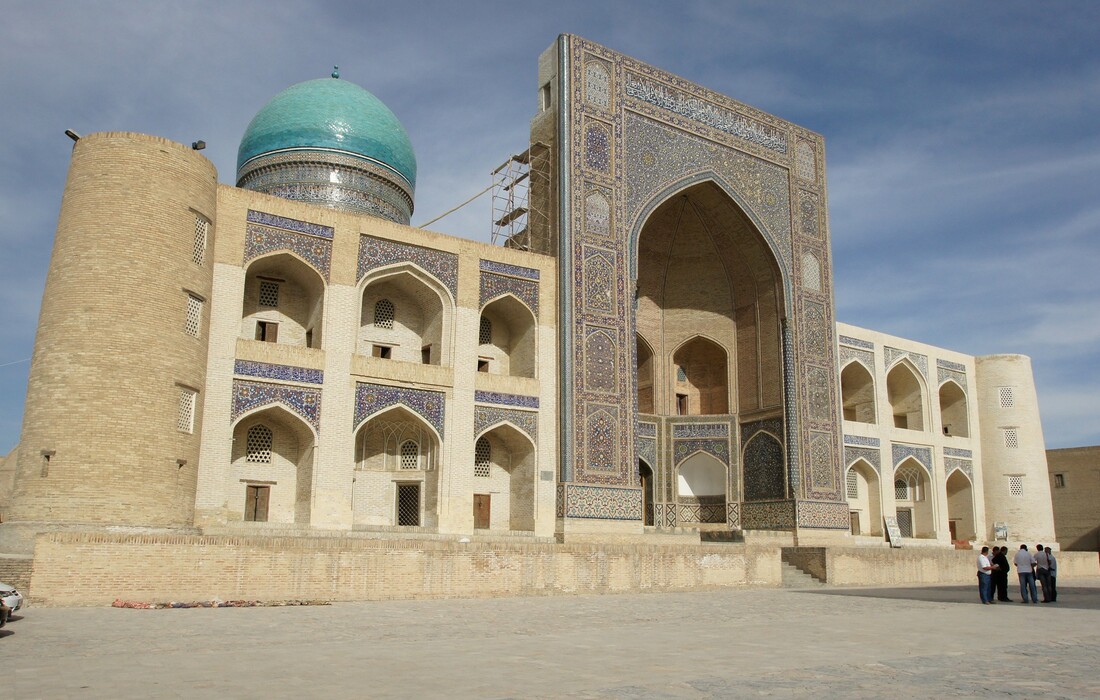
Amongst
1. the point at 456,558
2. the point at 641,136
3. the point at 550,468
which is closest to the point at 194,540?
the point at 456,558

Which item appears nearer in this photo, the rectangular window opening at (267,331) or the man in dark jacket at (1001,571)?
the man in dark jacket at (1001,571)

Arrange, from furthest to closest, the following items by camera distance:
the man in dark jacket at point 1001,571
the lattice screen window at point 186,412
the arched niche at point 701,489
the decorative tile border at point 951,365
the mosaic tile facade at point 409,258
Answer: the decorative tile border at point 951,365 → the arched niche at point 701,489 → the mosaic tile facade at point 409,258 → the lattice screen window at point 186,412 → the man in dark jacket at point 1001,571

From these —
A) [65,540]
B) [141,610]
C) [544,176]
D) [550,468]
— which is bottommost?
[141,610]

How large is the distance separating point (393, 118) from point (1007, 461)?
1683 centimetres

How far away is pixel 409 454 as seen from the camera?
47.8 ft

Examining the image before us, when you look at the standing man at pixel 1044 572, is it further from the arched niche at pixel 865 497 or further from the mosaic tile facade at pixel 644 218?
the arched niche at pixel 865 497

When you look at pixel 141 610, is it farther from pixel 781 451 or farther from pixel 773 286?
pixel 773 286

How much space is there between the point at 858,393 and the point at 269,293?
45.3 ft

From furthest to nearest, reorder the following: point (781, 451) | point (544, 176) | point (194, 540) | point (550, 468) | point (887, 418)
Answer: point (887, 418) → point (781, 451) → point (544, 176) → point (550, 468) → point (194, 540)

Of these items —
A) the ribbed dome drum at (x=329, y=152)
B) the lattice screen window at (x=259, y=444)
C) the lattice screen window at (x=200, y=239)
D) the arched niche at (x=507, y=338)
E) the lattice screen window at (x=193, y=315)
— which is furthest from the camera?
the ribbed dome drum at (x=329, y=152)

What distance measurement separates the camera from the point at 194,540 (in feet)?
27.1

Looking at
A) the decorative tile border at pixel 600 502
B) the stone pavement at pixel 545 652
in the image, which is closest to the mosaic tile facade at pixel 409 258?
the decorative tile border at pixel 600 502

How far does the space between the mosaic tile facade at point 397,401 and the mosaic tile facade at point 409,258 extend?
1633 millimetres

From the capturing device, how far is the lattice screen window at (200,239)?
39.7 ft
